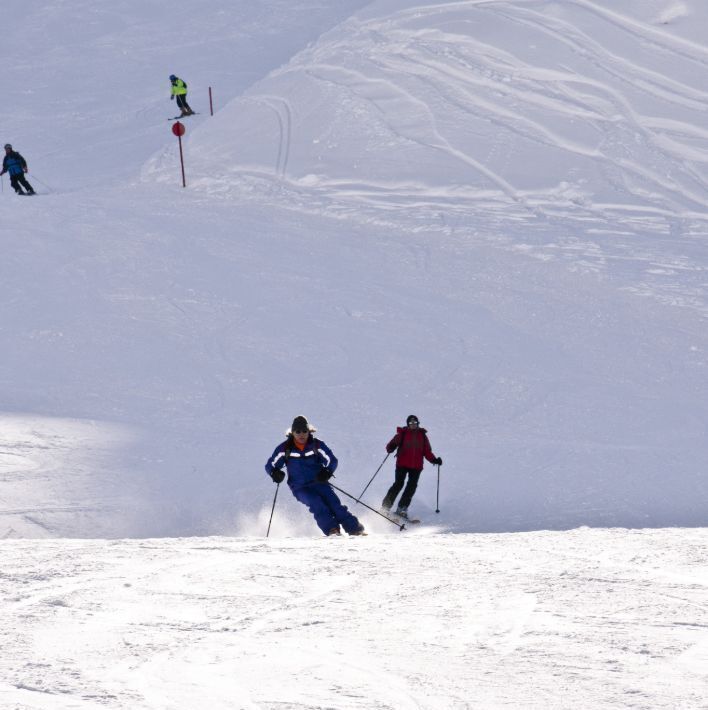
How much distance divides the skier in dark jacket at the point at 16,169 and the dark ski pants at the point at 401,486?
42.6 ft

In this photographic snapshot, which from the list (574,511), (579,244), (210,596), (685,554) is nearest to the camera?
(210,596)

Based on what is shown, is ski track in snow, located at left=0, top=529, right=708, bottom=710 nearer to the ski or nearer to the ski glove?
the ski glove

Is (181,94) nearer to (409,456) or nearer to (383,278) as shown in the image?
(383,278)

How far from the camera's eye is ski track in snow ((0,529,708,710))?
4930 mm

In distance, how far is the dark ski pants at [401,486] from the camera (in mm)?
11867

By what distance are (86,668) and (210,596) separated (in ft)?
5.19

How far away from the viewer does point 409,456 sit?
466 inches

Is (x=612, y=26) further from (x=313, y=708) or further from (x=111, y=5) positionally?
(x=313, y=708)

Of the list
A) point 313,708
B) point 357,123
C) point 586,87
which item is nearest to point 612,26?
point 586,87

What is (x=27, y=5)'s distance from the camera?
36562 mm

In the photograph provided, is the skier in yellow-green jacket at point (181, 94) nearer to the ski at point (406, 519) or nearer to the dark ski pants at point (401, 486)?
the dark ski pants at point (401, 486)

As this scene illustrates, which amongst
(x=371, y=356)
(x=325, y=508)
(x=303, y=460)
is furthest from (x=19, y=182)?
(x=325, y=508)

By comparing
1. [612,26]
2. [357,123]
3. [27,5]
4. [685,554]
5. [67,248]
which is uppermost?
[27,5]

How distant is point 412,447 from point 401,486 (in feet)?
1.44
